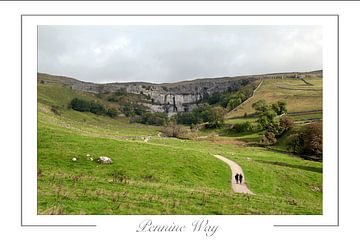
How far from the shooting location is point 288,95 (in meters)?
118

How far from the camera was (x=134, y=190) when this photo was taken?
1688 centimetres

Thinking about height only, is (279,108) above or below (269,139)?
above

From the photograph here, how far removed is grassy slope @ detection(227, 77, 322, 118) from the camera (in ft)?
308

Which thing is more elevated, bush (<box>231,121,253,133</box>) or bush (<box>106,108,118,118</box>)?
bush (<box>106,108,118,118</box>)

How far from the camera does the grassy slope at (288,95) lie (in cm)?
9402

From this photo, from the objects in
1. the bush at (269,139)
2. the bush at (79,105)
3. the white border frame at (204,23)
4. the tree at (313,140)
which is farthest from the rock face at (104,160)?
the bush at (79,105)

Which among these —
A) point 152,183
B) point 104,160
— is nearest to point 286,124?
point 104,160

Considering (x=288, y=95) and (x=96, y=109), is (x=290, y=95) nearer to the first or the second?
(x=288, y=95)

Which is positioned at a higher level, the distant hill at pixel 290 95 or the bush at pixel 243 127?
the distant hill at pixel 290 95

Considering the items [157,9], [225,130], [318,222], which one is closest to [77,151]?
[157,9]

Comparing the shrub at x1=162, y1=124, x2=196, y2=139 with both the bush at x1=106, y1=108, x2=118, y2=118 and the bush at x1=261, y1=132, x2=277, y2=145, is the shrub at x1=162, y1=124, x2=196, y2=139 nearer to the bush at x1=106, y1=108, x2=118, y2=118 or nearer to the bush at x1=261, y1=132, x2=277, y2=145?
the bush at x1=261, y1=132, x2=277, y2=145

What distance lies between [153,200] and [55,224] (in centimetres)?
436

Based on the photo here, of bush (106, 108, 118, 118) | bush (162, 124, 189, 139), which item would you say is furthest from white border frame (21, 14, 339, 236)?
bush (106, 108, 118, 118)

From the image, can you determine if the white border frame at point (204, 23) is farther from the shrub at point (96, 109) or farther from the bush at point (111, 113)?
the bush at point (111, 113)
